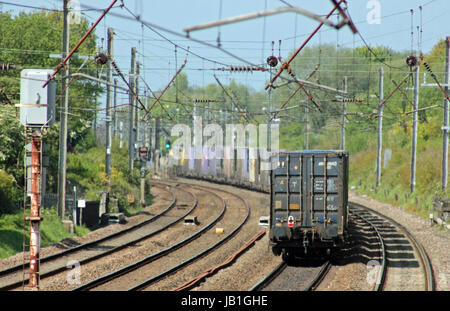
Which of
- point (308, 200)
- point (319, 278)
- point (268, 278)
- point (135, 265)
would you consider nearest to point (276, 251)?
point (308, 200)

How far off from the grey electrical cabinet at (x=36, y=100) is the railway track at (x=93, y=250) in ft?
13.7

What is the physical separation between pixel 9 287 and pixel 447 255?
48.0 feet

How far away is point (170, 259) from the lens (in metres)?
20.4

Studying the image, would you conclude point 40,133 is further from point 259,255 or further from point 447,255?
point 447,255

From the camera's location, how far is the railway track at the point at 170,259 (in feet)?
54.4

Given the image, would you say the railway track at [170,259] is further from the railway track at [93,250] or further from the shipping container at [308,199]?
the shipping container at [308,199]

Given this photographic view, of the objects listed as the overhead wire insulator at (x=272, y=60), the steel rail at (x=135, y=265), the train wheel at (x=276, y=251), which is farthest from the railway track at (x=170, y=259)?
the overhead wire insulator at (x=272, y=60)

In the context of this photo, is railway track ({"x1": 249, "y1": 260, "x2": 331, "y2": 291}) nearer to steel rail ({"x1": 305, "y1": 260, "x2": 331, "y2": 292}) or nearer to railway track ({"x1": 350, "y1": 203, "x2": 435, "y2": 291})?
steel rail ({"x1": 305, "y1": 260, "x2": 331, "y2": 292})

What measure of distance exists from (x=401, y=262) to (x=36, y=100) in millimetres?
12536

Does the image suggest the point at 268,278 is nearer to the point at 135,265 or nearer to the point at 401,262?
the point at 135,265

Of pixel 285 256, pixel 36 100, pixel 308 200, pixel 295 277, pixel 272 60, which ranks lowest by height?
pixel 295 277

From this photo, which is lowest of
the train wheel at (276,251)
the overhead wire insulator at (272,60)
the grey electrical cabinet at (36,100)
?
the train wheel at (276,251)

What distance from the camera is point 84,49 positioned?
47625 mm
